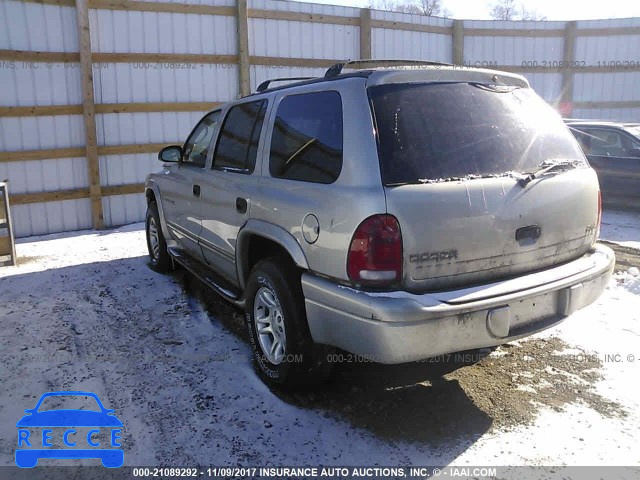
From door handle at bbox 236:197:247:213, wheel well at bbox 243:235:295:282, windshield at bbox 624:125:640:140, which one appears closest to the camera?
wheel well at bbox 243:235:295:282

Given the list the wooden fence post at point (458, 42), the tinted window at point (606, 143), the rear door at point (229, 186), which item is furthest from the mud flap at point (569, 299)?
the wooden fence post at point (458, 42)

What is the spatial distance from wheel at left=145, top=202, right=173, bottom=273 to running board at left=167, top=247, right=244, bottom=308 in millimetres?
385

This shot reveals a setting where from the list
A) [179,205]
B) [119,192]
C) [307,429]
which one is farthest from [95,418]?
[119,192]

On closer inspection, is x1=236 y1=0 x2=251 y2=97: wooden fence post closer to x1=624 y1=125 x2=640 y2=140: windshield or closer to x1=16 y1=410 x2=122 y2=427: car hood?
x1=624 y1=125 x2=640 y2=140: windshield

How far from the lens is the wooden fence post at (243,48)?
368 inches

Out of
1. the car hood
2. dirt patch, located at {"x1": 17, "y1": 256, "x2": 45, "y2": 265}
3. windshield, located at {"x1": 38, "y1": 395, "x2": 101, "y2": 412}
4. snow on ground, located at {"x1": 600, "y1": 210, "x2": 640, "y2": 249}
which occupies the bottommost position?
the car hood

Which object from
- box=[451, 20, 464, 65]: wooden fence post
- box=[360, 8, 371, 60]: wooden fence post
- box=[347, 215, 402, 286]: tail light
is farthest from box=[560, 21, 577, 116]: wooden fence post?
box=[347, 215, 402, 286]: tail light

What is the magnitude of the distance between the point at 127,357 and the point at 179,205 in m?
1.64

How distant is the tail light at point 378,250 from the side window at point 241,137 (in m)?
1.33

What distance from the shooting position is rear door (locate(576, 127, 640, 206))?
8625 mm

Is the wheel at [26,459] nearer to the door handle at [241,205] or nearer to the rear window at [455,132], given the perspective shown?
the door handle at [241,205]

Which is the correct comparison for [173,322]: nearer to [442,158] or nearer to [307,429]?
[307,429]

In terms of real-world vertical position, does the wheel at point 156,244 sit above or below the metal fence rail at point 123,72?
below

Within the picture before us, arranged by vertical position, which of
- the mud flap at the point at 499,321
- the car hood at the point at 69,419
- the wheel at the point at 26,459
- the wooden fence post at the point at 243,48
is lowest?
the wheel at the point at 26,459
